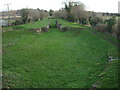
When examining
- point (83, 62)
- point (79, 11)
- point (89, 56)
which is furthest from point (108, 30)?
point (79, 11)

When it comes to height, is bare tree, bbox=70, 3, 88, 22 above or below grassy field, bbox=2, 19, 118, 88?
above

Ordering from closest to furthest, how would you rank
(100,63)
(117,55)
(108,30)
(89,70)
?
(89,70) → (100,63) → (117,55) → (108,30)

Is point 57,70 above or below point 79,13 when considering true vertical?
below

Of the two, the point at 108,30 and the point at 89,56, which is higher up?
the point at 108,30

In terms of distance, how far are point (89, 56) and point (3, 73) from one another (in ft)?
25.7

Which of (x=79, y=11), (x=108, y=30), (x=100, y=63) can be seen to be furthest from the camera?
(x=79, y=11)

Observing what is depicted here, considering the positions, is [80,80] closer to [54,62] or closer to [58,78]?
[58,78]

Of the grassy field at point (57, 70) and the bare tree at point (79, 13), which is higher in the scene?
the bare tree at point (79, 13)

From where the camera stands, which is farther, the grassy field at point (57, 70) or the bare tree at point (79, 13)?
the bare tree at point (79, 13)

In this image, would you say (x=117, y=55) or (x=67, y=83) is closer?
(x=67, y=83)

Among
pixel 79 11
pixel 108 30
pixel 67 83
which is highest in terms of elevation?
pixel 79 11

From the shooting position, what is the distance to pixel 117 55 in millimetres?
14422

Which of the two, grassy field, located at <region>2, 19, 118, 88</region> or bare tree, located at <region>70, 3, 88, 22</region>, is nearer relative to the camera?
grassy field, located at <region>2, 19, 118, 88</region>

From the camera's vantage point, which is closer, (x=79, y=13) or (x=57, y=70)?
(x=57, y=70)
